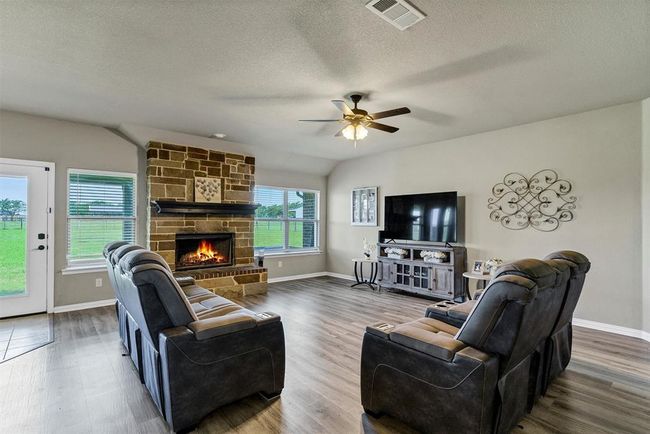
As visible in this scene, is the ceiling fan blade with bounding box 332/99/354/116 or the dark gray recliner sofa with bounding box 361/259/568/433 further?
the ceiling fan blade with bounding box 332/99/354/116

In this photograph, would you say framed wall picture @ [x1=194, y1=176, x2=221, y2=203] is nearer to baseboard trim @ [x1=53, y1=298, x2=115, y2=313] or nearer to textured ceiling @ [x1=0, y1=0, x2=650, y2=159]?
textured ceiling @ [x1=0, y1=0, x2=650, y2=159]

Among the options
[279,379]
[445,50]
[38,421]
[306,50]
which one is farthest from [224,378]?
[445,50]

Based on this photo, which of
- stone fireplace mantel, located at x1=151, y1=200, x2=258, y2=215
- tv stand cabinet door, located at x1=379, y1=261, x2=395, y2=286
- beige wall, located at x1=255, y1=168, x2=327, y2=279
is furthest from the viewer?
beige wall, located at x1=255, y1=168, x2=327, y2=279

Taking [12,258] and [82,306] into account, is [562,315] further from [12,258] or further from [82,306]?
[12,258]

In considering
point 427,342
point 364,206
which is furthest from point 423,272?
point 427,342

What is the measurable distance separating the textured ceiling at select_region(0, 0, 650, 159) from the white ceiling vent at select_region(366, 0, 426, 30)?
6 cm

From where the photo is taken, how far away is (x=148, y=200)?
5.35 meters

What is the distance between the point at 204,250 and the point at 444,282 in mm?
4247

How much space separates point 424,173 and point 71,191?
5.80m

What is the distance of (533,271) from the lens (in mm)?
1781

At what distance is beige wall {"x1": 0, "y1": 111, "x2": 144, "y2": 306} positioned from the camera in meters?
4.43

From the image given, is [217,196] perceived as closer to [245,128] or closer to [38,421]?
[245,128]

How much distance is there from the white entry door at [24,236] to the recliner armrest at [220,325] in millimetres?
3892

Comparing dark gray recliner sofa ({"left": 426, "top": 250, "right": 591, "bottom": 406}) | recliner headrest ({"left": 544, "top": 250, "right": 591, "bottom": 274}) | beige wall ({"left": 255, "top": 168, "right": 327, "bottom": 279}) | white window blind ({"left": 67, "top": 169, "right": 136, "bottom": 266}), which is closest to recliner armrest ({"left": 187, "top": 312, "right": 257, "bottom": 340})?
dark gray recliner sofa ({"left": 426, "top": 250, "right": 591, "bottom": 406})
